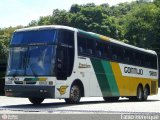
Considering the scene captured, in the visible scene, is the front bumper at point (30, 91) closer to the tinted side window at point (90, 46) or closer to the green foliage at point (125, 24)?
the tinted side window at point (90, 46)

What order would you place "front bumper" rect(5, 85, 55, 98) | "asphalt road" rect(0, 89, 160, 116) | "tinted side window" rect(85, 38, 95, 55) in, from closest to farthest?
"asphalt road" rect(0, 89, 160, 116) → "front bumper" rect(5, 85, 55, 98) → "tinted side window" rect(85, 38, 95, 55)

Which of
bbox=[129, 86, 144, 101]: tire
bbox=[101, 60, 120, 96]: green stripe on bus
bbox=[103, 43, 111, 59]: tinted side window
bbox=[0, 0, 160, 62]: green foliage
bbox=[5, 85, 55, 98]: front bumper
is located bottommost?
bbox=[129, 86, 144, 101]: tire

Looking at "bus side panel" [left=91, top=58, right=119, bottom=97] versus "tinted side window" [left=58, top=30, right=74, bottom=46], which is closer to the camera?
"tinted side window" [left=58, top=30, right=74, bottom=46]

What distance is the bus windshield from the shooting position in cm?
1719

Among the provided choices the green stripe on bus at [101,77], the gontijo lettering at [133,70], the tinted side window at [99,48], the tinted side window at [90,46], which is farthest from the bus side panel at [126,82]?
the tinted side window at [90,46]

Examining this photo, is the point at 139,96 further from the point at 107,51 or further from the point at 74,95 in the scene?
the point at 74,95

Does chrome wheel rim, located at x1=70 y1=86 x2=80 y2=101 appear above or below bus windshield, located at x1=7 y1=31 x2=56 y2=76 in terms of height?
below

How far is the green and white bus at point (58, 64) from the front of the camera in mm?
17172

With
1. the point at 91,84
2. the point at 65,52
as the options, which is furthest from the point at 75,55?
the point at 91,84

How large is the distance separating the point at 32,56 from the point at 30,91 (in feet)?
4.62

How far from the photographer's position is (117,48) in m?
23.4

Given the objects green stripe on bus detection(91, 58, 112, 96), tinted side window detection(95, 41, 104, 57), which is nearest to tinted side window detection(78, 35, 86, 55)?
green stripe on bus detection(91, 58, 112, 96)

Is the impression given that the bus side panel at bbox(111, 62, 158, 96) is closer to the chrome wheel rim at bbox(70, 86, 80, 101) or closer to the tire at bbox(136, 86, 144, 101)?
the tire at bbox(136, 86, 144, 101)

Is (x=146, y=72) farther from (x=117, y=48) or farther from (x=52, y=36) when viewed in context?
(x=52, y=36)
